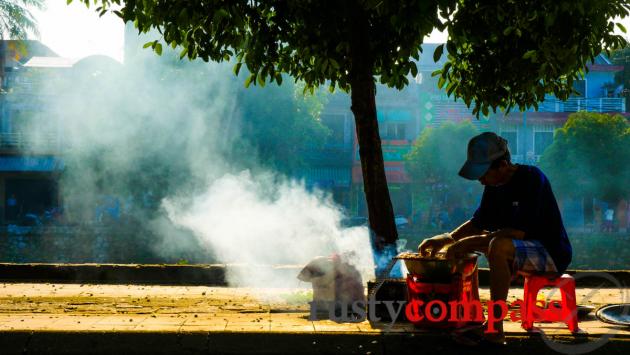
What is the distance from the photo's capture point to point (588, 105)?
3922 cm

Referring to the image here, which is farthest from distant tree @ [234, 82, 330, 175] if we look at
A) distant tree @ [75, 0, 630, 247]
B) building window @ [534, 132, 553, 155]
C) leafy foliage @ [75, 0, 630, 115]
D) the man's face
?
the man's face

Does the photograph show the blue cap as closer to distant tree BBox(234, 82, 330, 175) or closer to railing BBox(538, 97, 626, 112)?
distant tree BBox(234, 82, 330, 175)

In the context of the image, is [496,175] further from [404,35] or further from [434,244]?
[404,35]

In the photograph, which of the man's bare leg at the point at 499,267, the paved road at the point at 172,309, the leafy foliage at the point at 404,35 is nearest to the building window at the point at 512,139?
the paved road at the point at 172,309

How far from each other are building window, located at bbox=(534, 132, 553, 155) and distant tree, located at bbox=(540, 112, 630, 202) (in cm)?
672

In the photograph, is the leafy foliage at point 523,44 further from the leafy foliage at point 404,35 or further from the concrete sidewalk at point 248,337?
the concrete sidewalk at point 248,337

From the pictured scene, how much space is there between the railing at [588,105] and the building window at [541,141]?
150cm

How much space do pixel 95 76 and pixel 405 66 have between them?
3320 centimetres

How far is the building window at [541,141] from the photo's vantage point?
129ft

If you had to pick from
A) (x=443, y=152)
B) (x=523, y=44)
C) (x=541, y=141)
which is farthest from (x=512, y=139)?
(x=523, y=44)

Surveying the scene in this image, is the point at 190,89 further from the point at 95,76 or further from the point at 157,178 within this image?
the point at 95,76

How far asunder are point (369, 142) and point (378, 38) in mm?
1270

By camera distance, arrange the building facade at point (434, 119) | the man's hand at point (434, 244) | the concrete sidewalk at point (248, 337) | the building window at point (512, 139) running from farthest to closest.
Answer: the building window at point (512, 139) < the building facade at point (434, 119) < the man's hand at point (434, 244) < the concrete sidewalk at point (248, 337)

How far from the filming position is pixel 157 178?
27.8m
